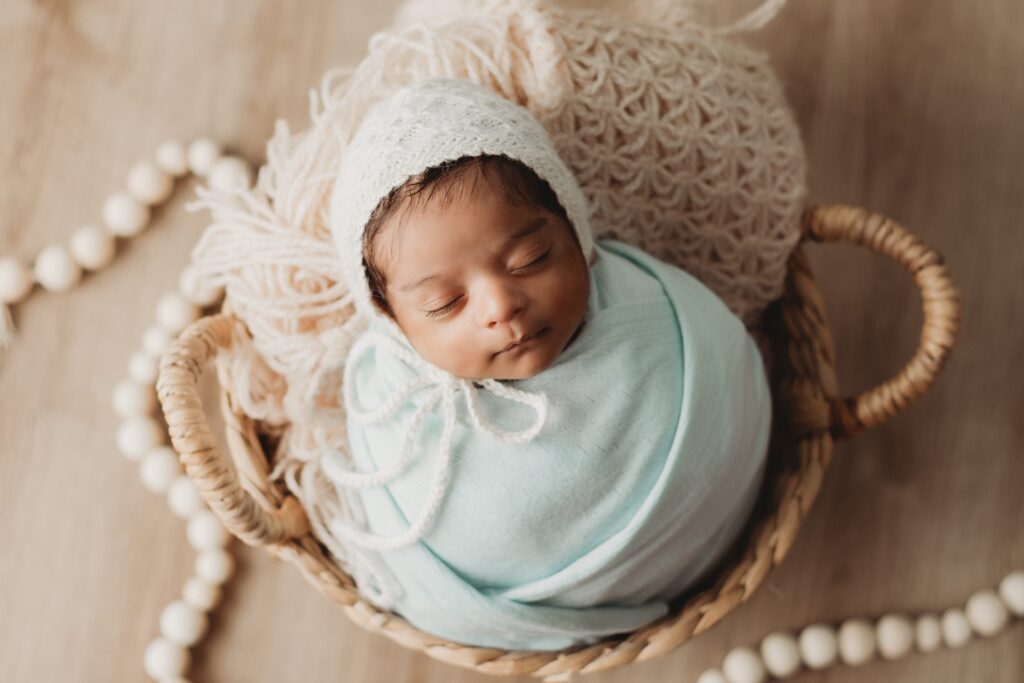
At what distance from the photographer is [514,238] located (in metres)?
0.78

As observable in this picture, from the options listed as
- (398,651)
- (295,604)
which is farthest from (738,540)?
(295,604)

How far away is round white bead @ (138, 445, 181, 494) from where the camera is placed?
121cm

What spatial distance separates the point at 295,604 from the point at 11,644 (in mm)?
371

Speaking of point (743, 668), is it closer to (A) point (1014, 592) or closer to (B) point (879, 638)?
(B) point (879, 638)

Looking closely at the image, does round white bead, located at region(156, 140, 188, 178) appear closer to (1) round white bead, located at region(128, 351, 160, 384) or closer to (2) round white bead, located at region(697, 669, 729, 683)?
(1) round white bead, located at region(128, 351, 160, 384)

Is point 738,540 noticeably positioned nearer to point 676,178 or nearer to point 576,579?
point 576,579

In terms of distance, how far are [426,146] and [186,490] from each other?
2.15ft

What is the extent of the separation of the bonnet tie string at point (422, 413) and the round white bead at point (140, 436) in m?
0.38

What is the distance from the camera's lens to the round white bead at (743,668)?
1172mm

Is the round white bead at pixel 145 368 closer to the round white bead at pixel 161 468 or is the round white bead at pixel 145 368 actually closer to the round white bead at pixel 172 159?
the round white bead at pixel 161 468

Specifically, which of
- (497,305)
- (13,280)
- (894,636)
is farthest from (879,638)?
(13,280)

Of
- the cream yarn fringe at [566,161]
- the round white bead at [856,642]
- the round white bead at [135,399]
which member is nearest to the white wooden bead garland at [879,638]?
the round white bead at [856,642]

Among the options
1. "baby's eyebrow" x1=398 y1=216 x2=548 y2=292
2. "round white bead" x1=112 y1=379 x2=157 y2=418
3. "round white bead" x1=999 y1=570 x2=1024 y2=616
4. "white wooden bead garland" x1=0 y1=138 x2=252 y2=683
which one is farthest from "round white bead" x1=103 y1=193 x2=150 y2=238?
"round white bead" x1=999 y1=570 x2=1024 y2=616

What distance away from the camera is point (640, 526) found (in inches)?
36.1
